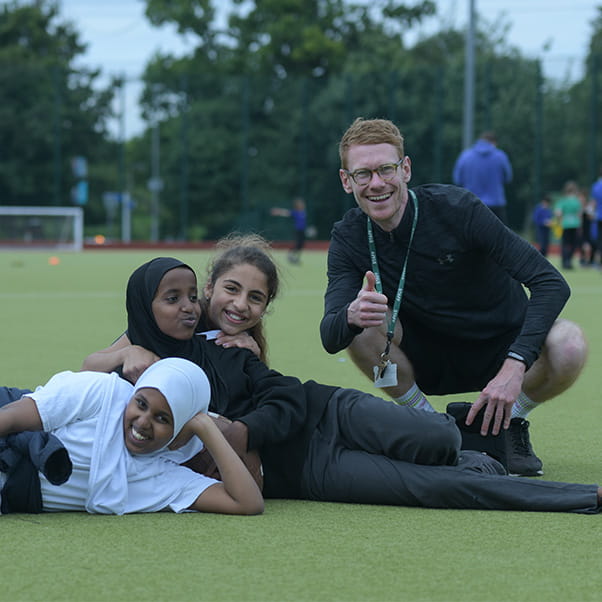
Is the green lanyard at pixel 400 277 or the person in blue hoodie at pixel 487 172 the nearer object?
the green lanyard at pixel 400 277

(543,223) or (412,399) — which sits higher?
(543,223)

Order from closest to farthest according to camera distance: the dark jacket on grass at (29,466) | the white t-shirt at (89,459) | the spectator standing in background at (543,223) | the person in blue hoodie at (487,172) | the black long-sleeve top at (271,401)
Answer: the dark jacket on grass at (29,466) < the white t-shirt at (89,459) < the black long-sleeve top at (271,401) < the person in blue hoodie at (487,172) < the spectator standing in background at (543,223)

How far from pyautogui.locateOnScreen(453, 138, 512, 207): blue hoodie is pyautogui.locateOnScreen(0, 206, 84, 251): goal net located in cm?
1881

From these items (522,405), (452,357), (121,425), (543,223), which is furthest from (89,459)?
(543,223)

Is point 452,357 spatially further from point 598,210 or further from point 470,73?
point 470,73

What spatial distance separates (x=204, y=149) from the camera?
38438mm

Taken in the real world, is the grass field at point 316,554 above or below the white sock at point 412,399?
below

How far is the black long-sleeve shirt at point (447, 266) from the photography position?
4.40 meters

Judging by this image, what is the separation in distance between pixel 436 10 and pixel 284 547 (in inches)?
2051

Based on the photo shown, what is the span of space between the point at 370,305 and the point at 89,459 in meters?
1.09

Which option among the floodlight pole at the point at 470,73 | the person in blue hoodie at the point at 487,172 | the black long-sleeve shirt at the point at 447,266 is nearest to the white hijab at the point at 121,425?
the black long-sleeve shirt at the point at 447,266

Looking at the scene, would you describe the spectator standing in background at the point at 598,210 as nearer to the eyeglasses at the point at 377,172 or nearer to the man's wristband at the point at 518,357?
the eyeglasses at the point at 377,172

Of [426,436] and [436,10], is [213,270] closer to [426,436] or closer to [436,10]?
[426,436]

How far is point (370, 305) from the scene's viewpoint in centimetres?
401
